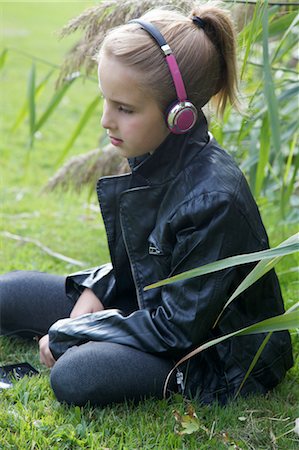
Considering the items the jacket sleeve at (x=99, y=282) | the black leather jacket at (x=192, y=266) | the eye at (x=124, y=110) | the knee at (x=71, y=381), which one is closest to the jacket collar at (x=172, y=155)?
the black leather jacket at (x=192, y=266)

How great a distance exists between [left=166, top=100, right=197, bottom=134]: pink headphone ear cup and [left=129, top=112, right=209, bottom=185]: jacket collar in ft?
0.25

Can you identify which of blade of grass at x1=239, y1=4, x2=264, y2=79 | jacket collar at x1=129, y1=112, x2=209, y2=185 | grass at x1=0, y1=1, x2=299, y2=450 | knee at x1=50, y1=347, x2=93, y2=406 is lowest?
grass at x1=0, y1=1, x2=299, y2=450

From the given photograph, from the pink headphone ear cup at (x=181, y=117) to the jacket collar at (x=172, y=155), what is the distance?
76mm

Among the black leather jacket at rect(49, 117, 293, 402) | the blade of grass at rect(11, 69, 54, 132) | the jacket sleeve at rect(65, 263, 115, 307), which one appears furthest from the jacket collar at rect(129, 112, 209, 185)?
the blade of grass at rect(11, 69, 54, 132)

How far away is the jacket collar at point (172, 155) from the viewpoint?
80.8 inches

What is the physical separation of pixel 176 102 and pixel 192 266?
0.39 m

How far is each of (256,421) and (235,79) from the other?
0.84 m

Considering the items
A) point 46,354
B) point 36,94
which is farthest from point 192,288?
point 36,94

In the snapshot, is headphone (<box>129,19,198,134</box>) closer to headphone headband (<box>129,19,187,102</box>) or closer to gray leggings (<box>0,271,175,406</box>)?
headphone headband (<box>129,19,187,102</box>)

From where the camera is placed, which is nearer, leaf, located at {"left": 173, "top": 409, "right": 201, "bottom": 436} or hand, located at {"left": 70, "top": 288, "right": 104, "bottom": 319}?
leaf, located at {"left": 173, "top": 409, "right": 201, "bottom": 436}

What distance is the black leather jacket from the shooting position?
1940 mm

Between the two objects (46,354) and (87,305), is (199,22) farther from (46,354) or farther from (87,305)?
(46,354)

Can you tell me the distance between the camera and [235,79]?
6.81 feet

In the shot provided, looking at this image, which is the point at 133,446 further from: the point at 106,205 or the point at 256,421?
the point at 106,205
